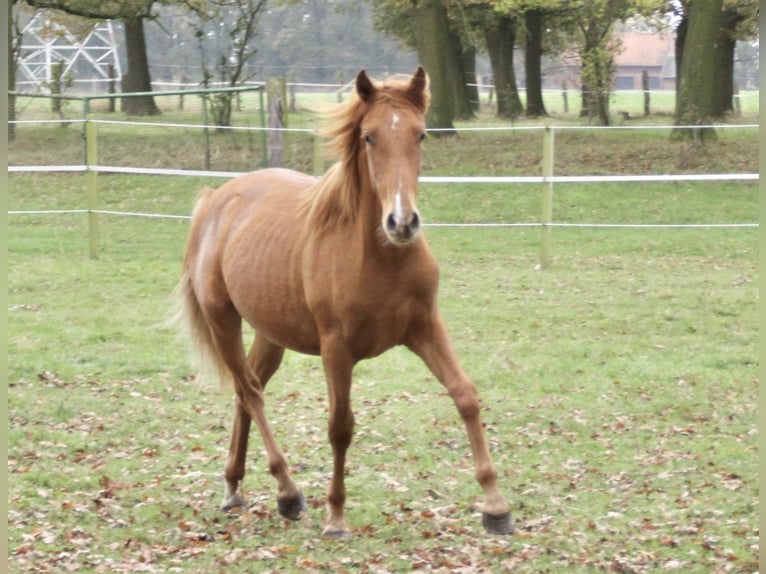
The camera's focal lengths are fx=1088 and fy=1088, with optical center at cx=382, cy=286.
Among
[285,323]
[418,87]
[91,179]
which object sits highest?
[418,87]

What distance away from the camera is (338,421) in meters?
4.92

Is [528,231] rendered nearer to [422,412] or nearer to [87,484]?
[422,412]

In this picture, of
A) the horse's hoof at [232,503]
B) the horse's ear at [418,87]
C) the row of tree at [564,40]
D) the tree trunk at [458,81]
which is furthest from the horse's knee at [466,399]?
the tree trunk at [458,81]

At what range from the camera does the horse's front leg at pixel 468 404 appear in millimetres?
4715

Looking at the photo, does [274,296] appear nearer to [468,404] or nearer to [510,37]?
[468,404]

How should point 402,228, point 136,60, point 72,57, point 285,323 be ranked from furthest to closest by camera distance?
1. point 72,57
2. point 136,60
3. point 285,323
4. point 402,228

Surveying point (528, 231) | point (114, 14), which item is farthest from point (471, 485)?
point (114, 14)

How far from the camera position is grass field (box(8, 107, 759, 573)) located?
483 cm

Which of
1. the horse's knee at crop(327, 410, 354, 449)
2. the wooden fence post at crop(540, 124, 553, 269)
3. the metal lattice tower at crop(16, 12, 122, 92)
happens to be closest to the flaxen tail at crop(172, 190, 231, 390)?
the horse's knee at crop(327, 410, 354, 449)

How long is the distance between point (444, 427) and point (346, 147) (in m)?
2.63

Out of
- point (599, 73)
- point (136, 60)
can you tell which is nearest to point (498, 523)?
point (599, 73)

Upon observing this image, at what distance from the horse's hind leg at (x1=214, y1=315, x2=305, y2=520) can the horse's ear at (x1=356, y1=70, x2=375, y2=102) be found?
170 cm

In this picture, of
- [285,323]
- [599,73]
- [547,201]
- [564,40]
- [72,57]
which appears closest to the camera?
[285,323]

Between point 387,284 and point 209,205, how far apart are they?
1.83m
